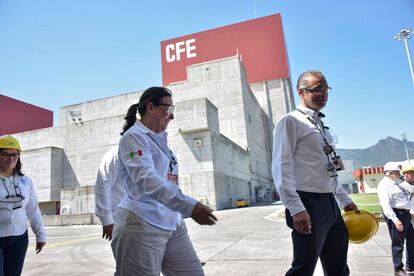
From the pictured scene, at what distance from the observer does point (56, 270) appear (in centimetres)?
588

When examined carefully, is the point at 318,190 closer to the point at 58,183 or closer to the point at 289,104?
the point at 58,183

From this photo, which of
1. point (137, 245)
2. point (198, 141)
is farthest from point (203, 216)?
point (198, 141)

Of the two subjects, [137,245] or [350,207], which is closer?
[137,245]

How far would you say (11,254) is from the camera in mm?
3004

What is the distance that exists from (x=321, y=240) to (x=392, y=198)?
3.07 m

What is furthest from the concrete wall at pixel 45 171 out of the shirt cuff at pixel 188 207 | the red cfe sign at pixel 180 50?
the shirt cuff at pixel 188 207

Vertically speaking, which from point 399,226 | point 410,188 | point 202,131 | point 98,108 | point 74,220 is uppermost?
point 98,108

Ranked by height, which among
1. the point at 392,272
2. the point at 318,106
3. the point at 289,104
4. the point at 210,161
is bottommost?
the point at 392,272

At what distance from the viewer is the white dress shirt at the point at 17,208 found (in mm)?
3032

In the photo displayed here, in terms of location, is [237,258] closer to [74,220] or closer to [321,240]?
[321,240]

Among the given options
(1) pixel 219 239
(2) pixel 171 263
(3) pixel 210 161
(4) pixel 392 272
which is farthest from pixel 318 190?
(3) pixel 210 161

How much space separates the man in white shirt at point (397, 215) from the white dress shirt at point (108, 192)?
3.82 meters

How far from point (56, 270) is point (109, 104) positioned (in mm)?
41419

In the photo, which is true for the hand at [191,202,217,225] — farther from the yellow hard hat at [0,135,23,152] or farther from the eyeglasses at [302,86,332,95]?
the yellow hard hat at [0,135,23,152]
